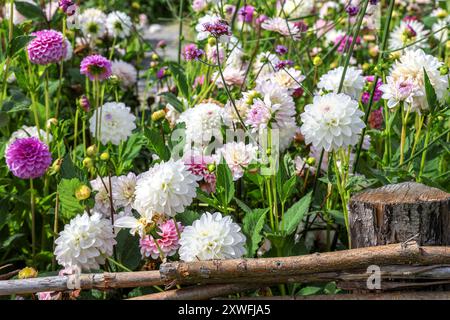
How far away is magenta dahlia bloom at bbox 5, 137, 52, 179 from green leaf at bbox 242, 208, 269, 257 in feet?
1.46

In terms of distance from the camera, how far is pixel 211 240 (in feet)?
4.54

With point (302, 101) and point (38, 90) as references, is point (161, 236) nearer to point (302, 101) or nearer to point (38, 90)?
point (38, 90)

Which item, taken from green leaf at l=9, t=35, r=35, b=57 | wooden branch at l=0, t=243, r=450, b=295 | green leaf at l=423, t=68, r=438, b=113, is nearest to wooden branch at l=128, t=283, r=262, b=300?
wooden branch at l=0, t=243, r=450, b=295

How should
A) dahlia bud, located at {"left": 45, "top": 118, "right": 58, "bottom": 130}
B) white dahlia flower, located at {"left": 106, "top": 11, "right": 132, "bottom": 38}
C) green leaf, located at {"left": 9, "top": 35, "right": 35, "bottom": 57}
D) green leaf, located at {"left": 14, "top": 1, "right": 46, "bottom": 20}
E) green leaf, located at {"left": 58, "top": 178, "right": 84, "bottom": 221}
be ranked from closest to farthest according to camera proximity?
green leaf, located at {"left": 58, "top": 178, "right": 84, "bottom": 221} < green leaf, located at {"left": 9, "top": 35, "right": 35, "bottom": 57} < dahlia bud, located at {"left": 45, "top": 118, "right": 58, "bottom": 130} < green leaf, located at {"left": 14, "top": 1, "right": 46, "bottom": 20} < white dahlia flower, located at {"left": 106, "top": 11, "right": 132, "bottom": 38}

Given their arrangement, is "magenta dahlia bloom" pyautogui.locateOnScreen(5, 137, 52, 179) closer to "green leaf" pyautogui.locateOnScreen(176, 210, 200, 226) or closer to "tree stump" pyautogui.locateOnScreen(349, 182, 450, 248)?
"green leaf" pyautogui.locateOnScreen(176, 210, 200, 226)

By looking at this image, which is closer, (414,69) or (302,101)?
(414,69)

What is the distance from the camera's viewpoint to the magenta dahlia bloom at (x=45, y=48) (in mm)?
1764

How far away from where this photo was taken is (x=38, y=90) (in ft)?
7.21

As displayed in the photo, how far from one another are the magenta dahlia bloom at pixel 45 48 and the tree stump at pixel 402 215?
0.80m

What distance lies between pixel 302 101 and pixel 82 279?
1197 millimetres

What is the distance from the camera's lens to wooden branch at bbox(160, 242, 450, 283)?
1.34 metres

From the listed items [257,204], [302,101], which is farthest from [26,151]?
[302,101]

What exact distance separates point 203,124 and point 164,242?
359 millimetres

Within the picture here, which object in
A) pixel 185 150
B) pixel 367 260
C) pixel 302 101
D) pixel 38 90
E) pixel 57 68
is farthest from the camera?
pixel 57 68
